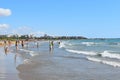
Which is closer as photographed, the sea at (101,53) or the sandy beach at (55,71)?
the sandy beach at (55,71)

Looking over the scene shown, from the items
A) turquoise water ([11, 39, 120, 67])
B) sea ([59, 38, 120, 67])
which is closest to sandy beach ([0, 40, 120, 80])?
turquoise water ([11, 39, 120, 67])

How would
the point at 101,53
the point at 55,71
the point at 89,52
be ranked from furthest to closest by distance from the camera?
the point at 89,52, the point at 101,53, the point at 55,71

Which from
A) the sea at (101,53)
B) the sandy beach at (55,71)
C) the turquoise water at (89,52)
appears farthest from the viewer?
the turquoise water at (89,52)

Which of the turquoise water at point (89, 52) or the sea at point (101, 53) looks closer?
the sea at point (101, 53)

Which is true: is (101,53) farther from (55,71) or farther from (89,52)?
(55,71)

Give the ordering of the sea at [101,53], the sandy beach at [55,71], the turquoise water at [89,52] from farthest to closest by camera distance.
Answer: the turquoise water at [89,52] → the sea at [101,53] → the sandy beach at [55,71]

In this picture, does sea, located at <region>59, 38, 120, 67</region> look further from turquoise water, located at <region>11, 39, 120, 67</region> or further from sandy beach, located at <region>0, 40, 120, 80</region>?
sandy beach, located at <region>0, 40, 120, 80</region>

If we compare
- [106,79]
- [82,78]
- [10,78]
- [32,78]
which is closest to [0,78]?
[10,78]

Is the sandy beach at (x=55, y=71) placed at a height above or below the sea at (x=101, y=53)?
above

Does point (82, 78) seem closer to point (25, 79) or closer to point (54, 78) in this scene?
point (54, 78)

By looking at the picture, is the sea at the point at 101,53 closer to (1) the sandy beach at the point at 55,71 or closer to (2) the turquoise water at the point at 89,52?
(2) the turquoise water at the point at 89,52

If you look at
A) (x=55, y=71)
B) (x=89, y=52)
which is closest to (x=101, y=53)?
(x=89, y=52)

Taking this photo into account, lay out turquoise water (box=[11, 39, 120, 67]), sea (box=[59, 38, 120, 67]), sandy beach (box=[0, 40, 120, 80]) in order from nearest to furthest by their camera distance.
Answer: sandy beach (box=[0, 40, 120, 80]) → sea (box=[59, 38, 120, 67]) → turquoise water (box=[11, 39, 120, 67])

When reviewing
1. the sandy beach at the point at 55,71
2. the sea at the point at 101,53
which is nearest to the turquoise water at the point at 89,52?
the sea at the point at 101,53
